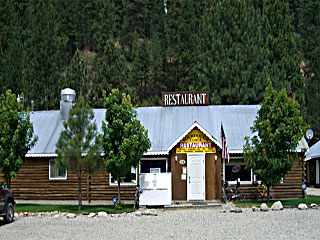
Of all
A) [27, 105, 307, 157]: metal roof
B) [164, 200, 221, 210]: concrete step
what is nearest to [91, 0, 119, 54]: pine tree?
[27, 105, 307, 157]: metal roof

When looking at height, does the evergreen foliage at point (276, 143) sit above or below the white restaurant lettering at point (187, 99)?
below

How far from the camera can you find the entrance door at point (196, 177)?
24.4 m

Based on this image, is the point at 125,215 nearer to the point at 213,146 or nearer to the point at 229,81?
the point at 213,146

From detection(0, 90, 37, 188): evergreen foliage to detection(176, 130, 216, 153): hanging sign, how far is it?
24.1 feet

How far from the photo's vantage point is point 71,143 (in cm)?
2091

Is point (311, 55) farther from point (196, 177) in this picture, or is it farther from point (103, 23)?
point (196, 177)

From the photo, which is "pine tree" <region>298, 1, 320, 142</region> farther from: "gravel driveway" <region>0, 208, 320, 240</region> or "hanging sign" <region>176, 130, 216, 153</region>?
"gravel driveway" <region>0, 208, 320, 240</region>

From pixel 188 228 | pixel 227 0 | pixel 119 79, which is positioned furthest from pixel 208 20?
pixel 188 228

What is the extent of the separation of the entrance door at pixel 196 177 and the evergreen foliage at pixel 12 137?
7.83m

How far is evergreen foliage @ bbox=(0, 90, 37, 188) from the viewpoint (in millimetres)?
22250

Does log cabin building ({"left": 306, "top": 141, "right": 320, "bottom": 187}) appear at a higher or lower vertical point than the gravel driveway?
higher

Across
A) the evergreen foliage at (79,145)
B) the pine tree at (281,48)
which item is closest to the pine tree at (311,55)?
the pine tree at (281,48)

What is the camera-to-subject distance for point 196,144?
2445 cm

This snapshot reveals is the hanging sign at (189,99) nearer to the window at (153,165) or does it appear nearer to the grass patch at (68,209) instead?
the window at (153,165)
